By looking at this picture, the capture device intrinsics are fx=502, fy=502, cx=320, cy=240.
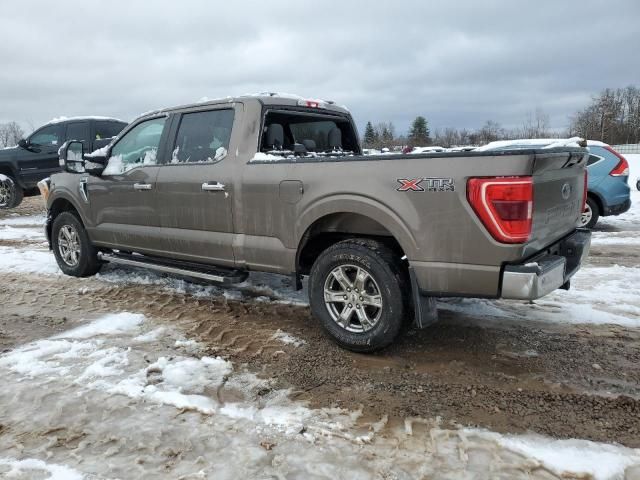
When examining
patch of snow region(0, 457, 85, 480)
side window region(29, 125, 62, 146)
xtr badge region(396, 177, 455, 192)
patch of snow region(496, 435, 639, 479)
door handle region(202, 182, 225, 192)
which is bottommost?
patch of snow region(496, 435, 639, 479)

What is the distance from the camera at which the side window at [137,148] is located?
204 inches

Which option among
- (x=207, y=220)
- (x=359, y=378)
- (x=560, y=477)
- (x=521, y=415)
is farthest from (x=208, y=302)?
(x=560, y=477)

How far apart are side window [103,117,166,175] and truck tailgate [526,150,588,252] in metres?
3.65

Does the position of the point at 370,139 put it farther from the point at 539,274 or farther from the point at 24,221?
the point at 539,274

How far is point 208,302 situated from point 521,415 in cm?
324

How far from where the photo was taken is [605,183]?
905 centimetres

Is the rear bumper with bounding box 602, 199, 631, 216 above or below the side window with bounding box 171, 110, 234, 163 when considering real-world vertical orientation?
below

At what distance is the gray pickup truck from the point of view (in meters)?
3.09

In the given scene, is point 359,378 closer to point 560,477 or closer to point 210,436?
point 210,436

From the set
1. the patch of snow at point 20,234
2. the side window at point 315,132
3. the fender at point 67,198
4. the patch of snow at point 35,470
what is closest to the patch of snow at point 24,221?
the patch of snow at point 20,234

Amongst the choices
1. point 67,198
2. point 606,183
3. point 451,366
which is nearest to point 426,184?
point 451,366

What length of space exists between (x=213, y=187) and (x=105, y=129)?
8314mm

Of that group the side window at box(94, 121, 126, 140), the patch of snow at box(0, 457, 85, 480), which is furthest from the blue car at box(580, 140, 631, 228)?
the side window at box(94, 121, 126, 140)

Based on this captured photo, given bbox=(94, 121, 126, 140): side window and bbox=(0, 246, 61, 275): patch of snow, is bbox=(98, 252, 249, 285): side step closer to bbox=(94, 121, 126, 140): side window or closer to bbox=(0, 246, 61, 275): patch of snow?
bbox=(0, 246, 61, 275): patch of snow
